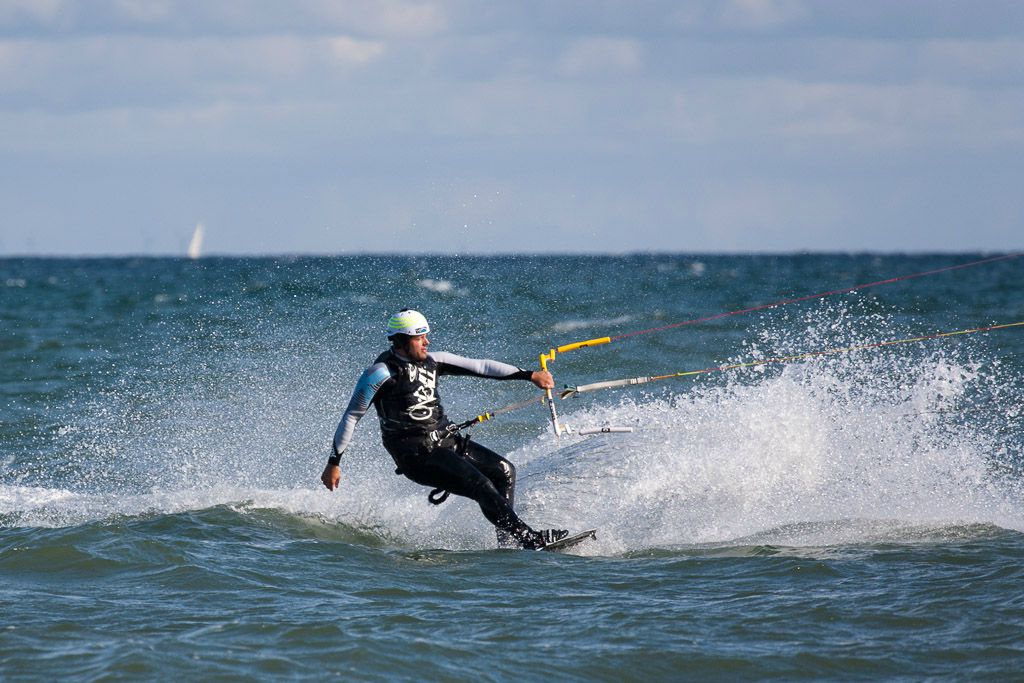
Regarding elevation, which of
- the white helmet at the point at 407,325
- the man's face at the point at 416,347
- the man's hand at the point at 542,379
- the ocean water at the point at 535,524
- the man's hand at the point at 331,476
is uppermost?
the white helmet at the point at 407,325

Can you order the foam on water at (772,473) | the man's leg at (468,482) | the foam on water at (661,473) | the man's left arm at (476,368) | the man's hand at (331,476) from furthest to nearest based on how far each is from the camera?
the foam on water at (661,473) < the foam on water at (772,473) < the man's left arm at (476,368) < the man's leg at (468,482) < the man's hand at (331,476)

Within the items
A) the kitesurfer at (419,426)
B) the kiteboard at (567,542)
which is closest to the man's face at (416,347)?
the kitesurfer at (419,426)

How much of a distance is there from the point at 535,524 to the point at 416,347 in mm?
1747

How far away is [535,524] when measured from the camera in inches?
357

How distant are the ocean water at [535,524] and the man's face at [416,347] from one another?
137 cm

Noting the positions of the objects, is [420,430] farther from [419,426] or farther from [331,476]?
[331,476]

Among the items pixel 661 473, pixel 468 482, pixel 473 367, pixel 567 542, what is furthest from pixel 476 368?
pixel 661 473

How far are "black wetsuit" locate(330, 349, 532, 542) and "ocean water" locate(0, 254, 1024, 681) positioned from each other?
41 cm

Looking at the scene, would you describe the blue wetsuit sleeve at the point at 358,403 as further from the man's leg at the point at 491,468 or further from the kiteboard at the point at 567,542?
the kiteboard at the point at 567,542

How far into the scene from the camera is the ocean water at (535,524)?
242 inches

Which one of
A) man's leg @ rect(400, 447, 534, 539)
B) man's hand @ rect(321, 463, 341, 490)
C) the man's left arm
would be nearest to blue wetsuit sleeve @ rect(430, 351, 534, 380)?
the man's left arm

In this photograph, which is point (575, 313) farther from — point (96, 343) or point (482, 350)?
point (96, 343)

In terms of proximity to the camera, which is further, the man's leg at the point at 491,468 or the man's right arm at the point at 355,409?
the man's leg at the point at 491,468

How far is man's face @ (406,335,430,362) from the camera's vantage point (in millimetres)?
8320
